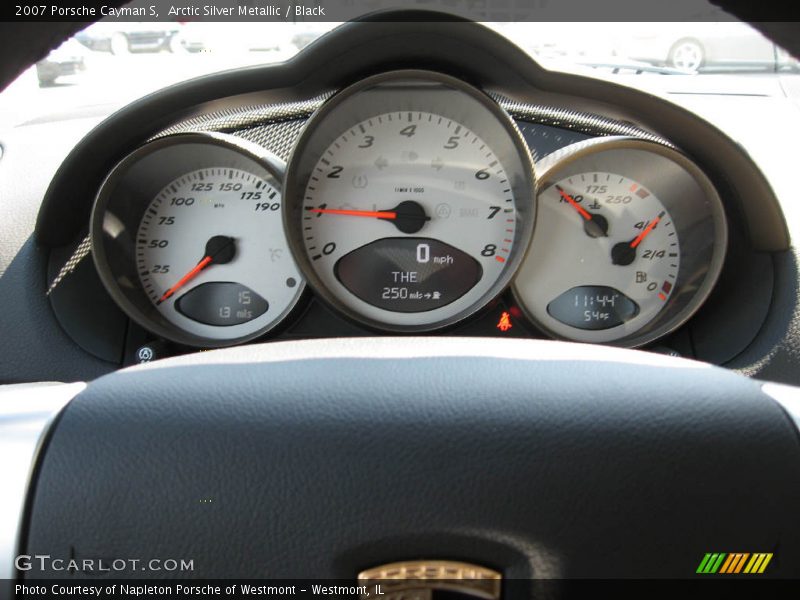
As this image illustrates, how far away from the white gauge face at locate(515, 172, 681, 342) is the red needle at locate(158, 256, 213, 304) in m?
1.05

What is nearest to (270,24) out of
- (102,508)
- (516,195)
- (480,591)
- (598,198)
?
(516,195)

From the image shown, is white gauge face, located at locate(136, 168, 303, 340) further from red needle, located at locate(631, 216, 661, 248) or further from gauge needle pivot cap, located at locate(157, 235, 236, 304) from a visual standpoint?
red needle, located at locate(631, 216, 661, 248)

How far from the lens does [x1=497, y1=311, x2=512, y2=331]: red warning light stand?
2.64 meters

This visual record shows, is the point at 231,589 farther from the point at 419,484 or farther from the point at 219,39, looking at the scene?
the point at 219,39

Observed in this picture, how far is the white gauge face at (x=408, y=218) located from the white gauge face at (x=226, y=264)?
0.41ft

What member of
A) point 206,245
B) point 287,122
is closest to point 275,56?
point 287,122

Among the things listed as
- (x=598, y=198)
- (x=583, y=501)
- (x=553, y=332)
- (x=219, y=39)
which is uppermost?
(x=219, y=39)

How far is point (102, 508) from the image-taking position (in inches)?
41.9

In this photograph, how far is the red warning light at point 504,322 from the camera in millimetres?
2643

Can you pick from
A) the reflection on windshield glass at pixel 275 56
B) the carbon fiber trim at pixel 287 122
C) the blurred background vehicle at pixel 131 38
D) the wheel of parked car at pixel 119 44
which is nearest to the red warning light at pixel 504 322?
the carbon fiber trim at pixel 287 122

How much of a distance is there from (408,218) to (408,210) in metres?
0.03

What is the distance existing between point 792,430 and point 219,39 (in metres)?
1.98

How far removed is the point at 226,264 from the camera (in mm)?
2727

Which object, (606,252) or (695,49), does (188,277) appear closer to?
(606,252)
